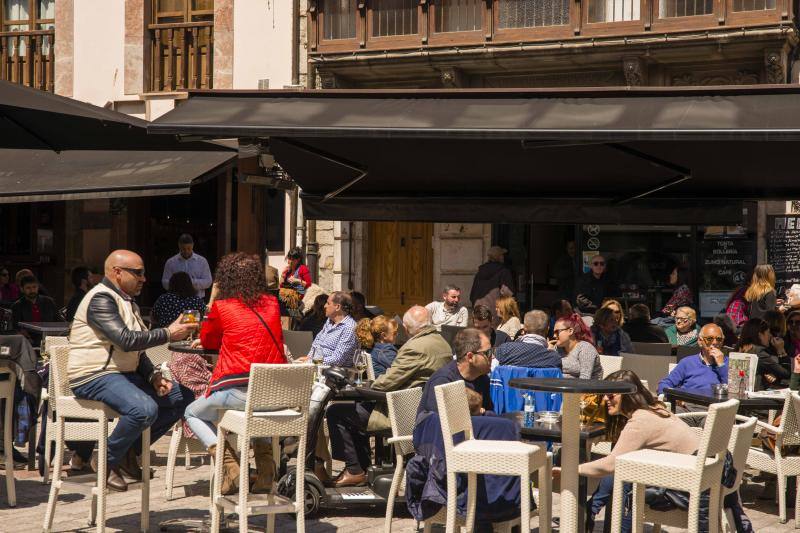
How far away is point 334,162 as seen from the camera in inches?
377

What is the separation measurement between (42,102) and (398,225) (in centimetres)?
1207

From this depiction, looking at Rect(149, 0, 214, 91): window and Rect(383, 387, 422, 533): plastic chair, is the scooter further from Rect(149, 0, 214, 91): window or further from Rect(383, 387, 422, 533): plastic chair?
Rect(149, 0, 214, 91): window

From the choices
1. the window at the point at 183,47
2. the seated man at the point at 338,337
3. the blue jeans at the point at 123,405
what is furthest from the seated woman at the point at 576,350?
the window at the point at 183,47

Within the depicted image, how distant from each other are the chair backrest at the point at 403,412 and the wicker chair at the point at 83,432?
1.50 meters

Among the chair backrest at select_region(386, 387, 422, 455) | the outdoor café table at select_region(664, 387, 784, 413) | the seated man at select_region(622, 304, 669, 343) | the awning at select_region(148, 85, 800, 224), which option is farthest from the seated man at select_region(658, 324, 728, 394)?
the seated man at select_region(622, 304, 669, 343)

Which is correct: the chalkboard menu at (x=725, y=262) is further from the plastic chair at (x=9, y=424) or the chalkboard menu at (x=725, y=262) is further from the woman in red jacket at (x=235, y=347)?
the plastic chair at (x=9, y=424)

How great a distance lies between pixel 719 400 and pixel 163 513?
3833mm

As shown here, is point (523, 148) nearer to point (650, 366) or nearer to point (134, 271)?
point (650, 366)

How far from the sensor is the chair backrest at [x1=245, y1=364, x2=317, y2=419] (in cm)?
657

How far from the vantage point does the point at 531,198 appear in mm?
10125

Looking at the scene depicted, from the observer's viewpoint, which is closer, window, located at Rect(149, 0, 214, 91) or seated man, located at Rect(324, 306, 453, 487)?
seated man, located at Rect(324, 306, 453, 487)

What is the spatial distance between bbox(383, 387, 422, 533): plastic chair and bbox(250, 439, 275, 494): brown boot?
74 centimetres

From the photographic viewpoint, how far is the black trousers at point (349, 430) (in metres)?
8.31

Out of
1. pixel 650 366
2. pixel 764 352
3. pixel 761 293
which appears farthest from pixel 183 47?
pixel 764 352
